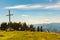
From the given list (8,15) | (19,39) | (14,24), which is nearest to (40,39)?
(19,39)

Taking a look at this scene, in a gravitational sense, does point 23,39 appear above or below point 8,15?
below

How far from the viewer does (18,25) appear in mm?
134750

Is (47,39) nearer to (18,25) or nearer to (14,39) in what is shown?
(14,39)

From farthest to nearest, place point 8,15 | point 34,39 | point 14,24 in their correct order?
point 14,24 → point 8,15 → point 34,39

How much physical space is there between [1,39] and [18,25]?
94.1 metres

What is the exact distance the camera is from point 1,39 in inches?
1602

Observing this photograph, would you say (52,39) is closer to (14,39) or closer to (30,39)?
(30,39)

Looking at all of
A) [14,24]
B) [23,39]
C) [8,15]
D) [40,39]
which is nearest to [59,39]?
[40,39]

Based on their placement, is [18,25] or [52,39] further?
[18,25]

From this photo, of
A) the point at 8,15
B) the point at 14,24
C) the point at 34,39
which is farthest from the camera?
the point at 14,24

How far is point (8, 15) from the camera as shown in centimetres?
7788

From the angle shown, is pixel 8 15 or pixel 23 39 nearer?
pixel 23 39

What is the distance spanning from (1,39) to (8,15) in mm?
37809

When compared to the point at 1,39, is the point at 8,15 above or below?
above
